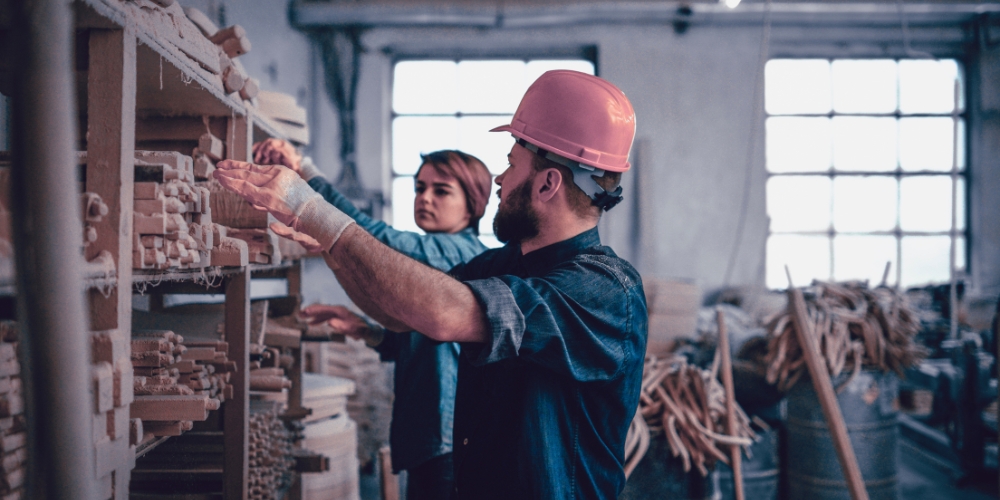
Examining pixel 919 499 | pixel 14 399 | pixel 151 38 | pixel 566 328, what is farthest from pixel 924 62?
pixel 14 399

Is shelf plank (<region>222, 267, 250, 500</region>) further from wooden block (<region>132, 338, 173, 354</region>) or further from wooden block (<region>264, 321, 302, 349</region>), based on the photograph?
wooden block (<region>132, 338, 173, 354</region>)

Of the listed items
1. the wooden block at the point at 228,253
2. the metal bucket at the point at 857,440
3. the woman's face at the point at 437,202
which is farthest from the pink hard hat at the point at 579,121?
the metal bucket at the point at 857,440

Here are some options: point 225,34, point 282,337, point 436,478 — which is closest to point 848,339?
point 436,478

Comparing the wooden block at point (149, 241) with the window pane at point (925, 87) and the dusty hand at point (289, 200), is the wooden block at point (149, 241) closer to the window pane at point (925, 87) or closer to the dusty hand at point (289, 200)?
the dusty hand at point (289, 200)

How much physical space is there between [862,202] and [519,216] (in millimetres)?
6280

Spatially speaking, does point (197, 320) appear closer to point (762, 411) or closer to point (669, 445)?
point (669, 445)

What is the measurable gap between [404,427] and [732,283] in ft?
15.9

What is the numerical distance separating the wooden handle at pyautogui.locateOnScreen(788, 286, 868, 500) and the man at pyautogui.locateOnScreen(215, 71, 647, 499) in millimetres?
2199

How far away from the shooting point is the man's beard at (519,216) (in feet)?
5.06

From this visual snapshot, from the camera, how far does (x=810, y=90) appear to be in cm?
649

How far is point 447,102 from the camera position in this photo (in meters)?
6.29

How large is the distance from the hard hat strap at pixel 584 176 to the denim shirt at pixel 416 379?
815mm

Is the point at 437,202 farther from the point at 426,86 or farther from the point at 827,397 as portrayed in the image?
the point at 426,86

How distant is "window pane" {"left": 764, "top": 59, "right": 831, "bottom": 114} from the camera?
254 inches
